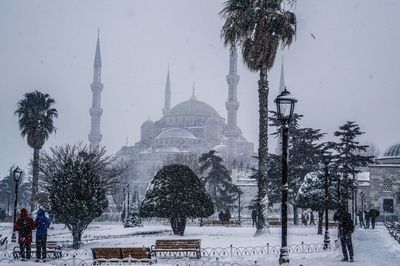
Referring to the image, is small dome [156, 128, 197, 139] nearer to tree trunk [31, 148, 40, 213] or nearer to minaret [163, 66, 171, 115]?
minaret [163, 66, 171, 115]

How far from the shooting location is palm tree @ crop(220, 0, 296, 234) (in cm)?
2036

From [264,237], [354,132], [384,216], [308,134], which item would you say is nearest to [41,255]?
[264,237]

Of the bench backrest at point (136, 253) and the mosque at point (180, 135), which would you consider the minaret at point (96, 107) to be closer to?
the mosque at point (180, 135)

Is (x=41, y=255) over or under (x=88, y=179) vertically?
under

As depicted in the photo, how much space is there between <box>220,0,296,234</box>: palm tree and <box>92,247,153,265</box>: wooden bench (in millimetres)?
8609

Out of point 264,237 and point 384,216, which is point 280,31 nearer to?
point 264,237

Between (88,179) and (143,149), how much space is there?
90.9 m

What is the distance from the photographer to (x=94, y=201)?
57.5 ft

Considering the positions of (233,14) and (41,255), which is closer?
(41,255)

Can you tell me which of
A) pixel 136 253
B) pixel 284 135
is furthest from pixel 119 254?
pixel 284 135

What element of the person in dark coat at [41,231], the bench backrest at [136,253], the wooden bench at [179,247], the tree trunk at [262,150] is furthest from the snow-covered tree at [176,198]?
the bench backrest at [136,253]

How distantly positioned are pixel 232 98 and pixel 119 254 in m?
81.4

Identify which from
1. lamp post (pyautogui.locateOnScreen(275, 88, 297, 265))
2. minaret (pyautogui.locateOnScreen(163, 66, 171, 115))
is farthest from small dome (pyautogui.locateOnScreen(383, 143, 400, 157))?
minaret (pyautogui.locateOnScreen(163, 66, 171, 115))

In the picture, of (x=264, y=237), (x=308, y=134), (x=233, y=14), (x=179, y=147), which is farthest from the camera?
(x=179, y=147)
